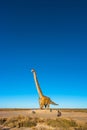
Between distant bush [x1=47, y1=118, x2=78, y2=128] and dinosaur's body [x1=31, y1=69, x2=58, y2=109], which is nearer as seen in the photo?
distant bush [x1=47, y1=118, x2=78, y2=128]

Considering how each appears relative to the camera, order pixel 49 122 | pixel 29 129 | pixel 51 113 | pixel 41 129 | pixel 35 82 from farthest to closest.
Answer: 1. pixel 35 82
2. pixel 51 113
3. pixel 49 122
4. pixel 29 129
5. pixel 41 129

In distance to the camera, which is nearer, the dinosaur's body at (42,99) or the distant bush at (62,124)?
the distant bush at (62,124)

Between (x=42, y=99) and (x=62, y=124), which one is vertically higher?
(x=42, y=99)

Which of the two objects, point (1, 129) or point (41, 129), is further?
point (1, 129)

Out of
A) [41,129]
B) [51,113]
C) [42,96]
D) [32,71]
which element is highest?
[32,71]

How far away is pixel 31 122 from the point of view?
22.3 meters

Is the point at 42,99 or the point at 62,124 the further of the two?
the point at 42,99

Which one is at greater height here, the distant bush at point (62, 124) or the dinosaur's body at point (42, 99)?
the dinosaur's body at point (42, 99)

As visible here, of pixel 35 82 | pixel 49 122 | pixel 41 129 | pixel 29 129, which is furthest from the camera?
pixel 35 82

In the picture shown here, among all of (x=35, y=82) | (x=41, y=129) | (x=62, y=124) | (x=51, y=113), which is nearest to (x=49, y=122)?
(x=62, y=124)

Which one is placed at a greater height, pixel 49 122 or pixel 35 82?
pixel 35 82

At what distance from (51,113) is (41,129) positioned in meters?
15.9

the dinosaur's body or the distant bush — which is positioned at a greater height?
the dinosaur's body

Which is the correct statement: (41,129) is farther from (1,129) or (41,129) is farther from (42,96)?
(42,96)
